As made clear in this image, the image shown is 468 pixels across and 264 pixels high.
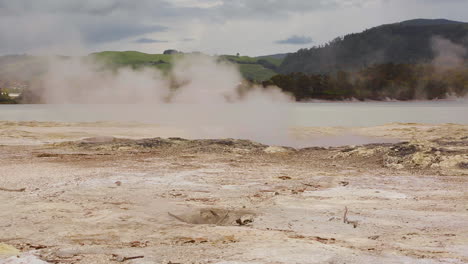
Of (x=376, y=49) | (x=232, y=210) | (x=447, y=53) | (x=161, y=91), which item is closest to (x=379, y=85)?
(x=161, y=91)

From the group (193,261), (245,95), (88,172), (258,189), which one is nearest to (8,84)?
(245,95)

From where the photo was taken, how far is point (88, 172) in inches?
579

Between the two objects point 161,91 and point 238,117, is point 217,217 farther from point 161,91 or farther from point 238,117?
point 161,91

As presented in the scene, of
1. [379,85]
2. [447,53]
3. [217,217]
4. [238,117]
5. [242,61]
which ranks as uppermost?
[447,53]

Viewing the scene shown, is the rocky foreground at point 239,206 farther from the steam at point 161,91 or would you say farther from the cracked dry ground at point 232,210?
the steam at point 161,91

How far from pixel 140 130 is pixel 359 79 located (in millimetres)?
46059

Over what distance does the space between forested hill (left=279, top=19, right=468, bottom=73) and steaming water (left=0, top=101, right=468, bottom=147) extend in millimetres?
68401

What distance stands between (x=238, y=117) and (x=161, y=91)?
32.9ft

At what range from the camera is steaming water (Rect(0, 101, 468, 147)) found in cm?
2816

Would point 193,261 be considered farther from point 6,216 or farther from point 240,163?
point 240,163

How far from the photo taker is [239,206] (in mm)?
10438

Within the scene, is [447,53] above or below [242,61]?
→ above

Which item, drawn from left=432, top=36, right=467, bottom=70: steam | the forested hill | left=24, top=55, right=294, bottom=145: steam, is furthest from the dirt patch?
the forested hill

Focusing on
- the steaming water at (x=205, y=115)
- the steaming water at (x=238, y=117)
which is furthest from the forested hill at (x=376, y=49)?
the steaming water at (x=238, y=117)
